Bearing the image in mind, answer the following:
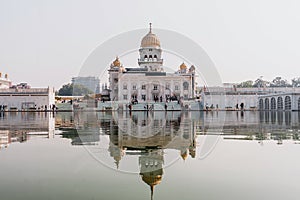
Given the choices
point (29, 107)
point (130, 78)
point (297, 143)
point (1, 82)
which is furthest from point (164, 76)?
point (297, 143)

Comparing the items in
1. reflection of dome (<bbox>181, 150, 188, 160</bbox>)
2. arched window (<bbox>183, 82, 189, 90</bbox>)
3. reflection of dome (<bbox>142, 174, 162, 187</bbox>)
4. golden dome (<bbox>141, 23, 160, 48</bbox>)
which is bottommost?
reflection of dome (<bbox>142, 174, 162, 187</bbox>)

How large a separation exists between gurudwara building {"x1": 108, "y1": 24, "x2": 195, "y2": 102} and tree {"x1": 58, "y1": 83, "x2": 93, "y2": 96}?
30271mm

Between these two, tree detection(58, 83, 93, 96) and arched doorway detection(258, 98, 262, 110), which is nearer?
arched doorway detection(258, 98, 262, 110)

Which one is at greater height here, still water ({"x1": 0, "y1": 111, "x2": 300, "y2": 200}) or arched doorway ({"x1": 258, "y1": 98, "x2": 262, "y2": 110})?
arched doorway ({"x1": 258, "y1": 98, "x2": 262, "y2": 110})

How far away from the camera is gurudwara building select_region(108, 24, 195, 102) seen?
A: 5678 cm

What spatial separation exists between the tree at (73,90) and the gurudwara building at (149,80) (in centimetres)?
3027

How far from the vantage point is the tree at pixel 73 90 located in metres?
88.0

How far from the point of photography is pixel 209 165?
6145 mm

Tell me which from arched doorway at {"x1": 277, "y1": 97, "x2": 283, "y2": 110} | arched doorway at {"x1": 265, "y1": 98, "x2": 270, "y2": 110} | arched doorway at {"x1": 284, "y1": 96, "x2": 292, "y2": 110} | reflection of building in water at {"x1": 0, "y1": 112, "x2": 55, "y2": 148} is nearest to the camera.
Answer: reflection of building in water at {"x1": 0, "y1": 112, "x2": 55, "y2": 148}

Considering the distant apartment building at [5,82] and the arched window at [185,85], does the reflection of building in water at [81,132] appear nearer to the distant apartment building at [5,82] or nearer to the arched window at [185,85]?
the arched window at [185,85]

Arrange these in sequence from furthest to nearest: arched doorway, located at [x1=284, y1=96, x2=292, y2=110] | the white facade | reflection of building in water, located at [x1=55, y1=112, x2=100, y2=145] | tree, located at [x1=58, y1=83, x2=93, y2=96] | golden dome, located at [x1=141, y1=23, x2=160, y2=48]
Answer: tree, located at [x1=58, y1=83, x2=93, y2=96], golden dome, located at [x1=141, y1=23, x2=160, y2=48], the white facade, arched doorway, located at [x1=284, y1=96, x2=292, y2=110], reflection of building in water, located at [x1=55, y1=112, x2=100, y2=145]

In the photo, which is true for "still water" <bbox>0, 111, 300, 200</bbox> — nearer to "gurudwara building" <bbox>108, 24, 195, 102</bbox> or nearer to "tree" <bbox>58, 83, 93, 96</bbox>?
"gurudwara building" <bbox>108, 24, 195, 102</bbox>

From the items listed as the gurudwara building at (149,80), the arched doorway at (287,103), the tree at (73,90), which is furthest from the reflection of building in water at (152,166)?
the tree at (73,90)

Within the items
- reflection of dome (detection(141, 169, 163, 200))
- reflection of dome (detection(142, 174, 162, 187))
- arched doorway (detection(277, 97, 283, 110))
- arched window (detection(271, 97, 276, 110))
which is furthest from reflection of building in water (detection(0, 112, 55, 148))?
arched window (detection(271, 97, 276, 110))
